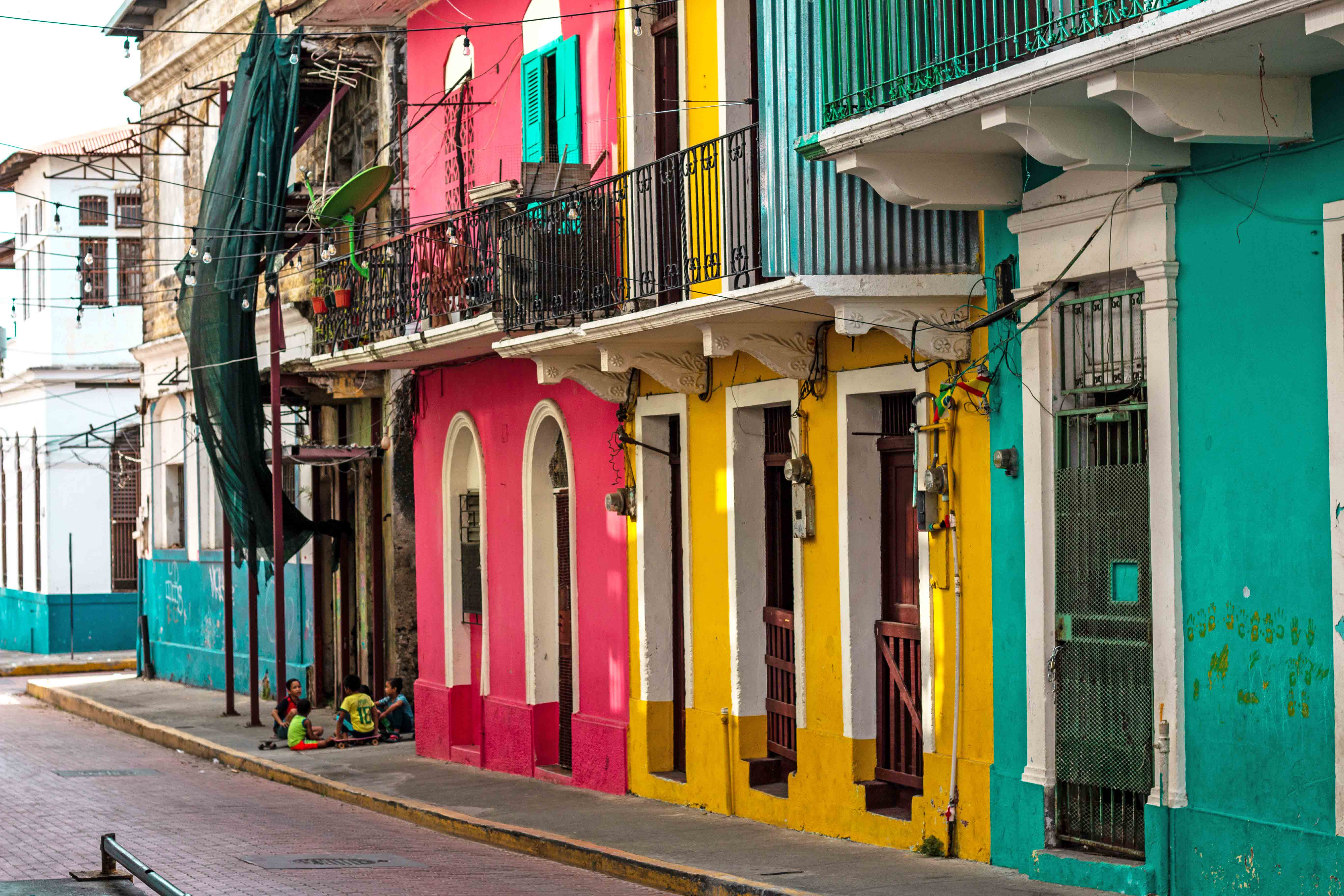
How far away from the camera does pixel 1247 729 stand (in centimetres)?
842

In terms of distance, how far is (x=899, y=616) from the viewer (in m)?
11.4

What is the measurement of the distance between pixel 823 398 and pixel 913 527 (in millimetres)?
1092

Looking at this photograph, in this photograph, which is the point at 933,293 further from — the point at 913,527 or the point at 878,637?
the point at 878,637

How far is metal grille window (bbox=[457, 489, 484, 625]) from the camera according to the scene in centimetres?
1745

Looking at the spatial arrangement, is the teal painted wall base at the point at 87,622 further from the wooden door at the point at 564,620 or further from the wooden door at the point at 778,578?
the wooden door at the point at 778,578

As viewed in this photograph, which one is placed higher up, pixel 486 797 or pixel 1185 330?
pixel 1185 330

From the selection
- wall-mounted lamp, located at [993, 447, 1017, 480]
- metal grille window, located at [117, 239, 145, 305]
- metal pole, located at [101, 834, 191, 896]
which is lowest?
metal pole, located at [101, 834, 191, 896]

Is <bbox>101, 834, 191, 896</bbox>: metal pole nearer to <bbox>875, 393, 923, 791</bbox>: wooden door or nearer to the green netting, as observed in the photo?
<bbox>875, 393, 923, 791</bbox>: wooden door

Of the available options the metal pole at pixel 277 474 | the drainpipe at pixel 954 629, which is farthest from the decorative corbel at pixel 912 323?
the metal pole at pixel 277 474

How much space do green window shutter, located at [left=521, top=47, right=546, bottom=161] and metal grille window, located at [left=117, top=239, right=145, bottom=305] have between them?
20.7m

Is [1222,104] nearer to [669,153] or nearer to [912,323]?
[912,323]

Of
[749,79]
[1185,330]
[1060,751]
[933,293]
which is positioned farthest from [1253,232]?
[749,79]

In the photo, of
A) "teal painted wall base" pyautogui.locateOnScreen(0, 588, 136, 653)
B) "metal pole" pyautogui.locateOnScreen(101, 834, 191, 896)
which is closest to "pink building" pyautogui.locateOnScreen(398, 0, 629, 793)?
"metal pole" pyautogui.locateOnScreen(101, 834, 191, 896)

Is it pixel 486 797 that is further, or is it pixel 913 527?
pixel 486 797
